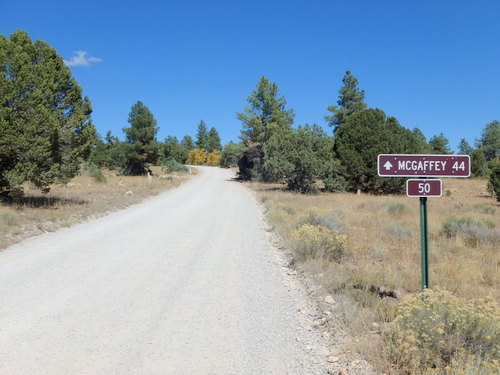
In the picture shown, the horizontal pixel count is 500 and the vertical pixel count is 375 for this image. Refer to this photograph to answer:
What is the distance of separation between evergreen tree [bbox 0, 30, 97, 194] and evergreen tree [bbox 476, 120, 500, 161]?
90.9m

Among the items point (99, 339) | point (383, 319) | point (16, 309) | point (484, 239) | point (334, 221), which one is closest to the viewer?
point (99, 339)

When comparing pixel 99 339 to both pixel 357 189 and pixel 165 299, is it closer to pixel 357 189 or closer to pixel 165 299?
pixel 165 299

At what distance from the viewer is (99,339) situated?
4023 mm

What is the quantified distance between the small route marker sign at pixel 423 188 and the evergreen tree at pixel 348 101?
186ft

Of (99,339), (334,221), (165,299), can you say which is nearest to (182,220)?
(334,221)

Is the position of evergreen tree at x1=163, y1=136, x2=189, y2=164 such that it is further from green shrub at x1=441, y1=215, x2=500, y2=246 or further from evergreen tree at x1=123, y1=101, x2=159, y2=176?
green shrub at x1=441, y1=215, x2=500, y2=246

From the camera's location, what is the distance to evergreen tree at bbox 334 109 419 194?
27547 millimetres

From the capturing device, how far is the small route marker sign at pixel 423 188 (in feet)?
14.9

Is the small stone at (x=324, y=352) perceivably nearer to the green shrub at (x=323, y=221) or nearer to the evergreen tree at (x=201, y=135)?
the green shrub at (x=323, y=221)

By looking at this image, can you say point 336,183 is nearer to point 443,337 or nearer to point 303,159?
point 303,159

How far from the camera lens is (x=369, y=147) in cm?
2775

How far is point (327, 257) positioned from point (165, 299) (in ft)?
12.0

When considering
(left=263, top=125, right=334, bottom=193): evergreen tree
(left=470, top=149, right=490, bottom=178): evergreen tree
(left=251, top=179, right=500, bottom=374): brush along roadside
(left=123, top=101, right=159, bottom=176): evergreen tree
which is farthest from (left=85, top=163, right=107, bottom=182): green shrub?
(left=470, top=149, right=490, bottom=178): evergreen tree

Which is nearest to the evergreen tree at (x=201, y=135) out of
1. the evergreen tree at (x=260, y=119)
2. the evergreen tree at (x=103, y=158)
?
the evergreen tree at (x=103, y=158)
